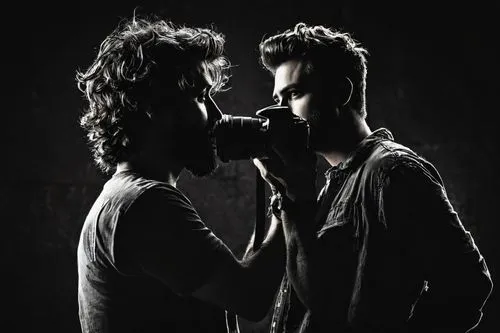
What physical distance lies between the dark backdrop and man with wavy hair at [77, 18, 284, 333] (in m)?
1.95

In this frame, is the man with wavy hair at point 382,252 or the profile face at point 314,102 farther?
the profile face at point 314,102

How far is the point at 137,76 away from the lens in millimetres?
1501

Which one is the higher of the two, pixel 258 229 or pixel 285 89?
pixel 285 89

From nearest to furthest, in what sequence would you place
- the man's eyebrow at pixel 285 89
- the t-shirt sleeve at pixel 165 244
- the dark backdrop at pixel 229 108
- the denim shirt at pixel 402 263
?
the t-shirt sleeve at pixel 165 244
the denim shirt at pixel 402 263
the man's eyebrow at pixel 285 89
the dark backdrop at pixel 229 108

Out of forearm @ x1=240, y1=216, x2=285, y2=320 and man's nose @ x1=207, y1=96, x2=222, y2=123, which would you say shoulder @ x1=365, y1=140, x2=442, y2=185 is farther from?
man's nose @ x1=207, y1=96, x2=222, y2=123

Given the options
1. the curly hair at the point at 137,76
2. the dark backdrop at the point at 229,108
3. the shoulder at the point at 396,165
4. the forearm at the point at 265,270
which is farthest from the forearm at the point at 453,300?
the dark backdrop at the point at 229,108

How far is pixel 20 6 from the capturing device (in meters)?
3.35

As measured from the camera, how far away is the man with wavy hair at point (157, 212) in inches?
51.6

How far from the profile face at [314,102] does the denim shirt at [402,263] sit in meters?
0.28

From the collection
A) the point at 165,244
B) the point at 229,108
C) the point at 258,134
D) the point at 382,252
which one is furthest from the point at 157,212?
the point at 229,108

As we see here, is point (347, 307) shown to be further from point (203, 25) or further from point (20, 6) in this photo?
point (20, 6)

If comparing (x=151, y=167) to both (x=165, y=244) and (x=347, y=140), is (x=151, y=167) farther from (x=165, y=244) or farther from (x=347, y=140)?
(x=347, y=140)

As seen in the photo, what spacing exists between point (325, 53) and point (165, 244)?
3.07ft

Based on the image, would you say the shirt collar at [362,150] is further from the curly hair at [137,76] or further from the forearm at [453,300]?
the curly hair at [137,76]
